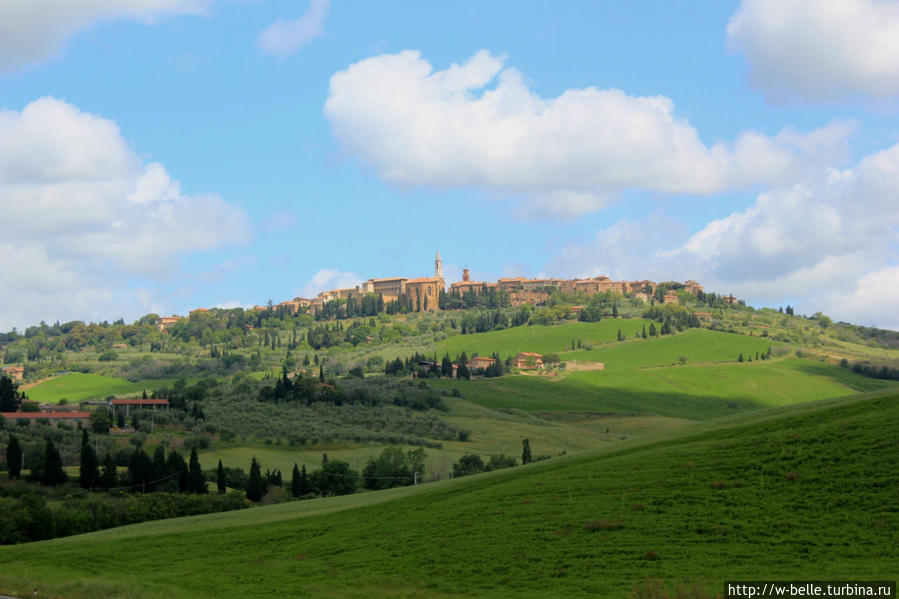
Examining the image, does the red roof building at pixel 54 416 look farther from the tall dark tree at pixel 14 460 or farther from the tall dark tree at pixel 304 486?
the tall dark tree at pixel 304 486

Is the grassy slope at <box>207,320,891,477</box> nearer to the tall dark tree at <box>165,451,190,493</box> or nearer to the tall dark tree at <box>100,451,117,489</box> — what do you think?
the tall dark tree at <box>165,451,190,493</box>

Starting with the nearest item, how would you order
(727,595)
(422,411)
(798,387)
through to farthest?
(727,595)
(422,411)
(798,387)

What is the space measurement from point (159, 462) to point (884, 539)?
68.6 m

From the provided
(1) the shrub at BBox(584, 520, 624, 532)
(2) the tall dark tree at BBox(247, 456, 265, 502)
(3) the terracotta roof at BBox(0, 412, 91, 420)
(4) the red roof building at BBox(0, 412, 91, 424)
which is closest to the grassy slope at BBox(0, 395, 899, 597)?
(1) the shrub at BBox(584, 520, 624, 532)

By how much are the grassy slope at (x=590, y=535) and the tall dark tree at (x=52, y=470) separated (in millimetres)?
33898

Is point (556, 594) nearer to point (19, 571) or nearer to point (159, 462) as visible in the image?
point (19, 571)

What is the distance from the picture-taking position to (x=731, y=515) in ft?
108

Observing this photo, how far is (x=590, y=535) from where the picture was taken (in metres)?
33.3

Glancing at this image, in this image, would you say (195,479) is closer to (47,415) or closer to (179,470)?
(179,470)

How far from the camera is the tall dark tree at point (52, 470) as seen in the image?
256 feet

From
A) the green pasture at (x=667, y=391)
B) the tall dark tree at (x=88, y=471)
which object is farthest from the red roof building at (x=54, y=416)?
the green pasture at (x=667, y=391)

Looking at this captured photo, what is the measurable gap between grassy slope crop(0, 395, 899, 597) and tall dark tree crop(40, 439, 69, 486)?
33898mm

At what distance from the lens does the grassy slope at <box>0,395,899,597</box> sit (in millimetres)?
29406

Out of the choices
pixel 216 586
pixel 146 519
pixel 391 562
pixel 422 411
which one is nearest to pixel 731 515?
pixel 391 562
